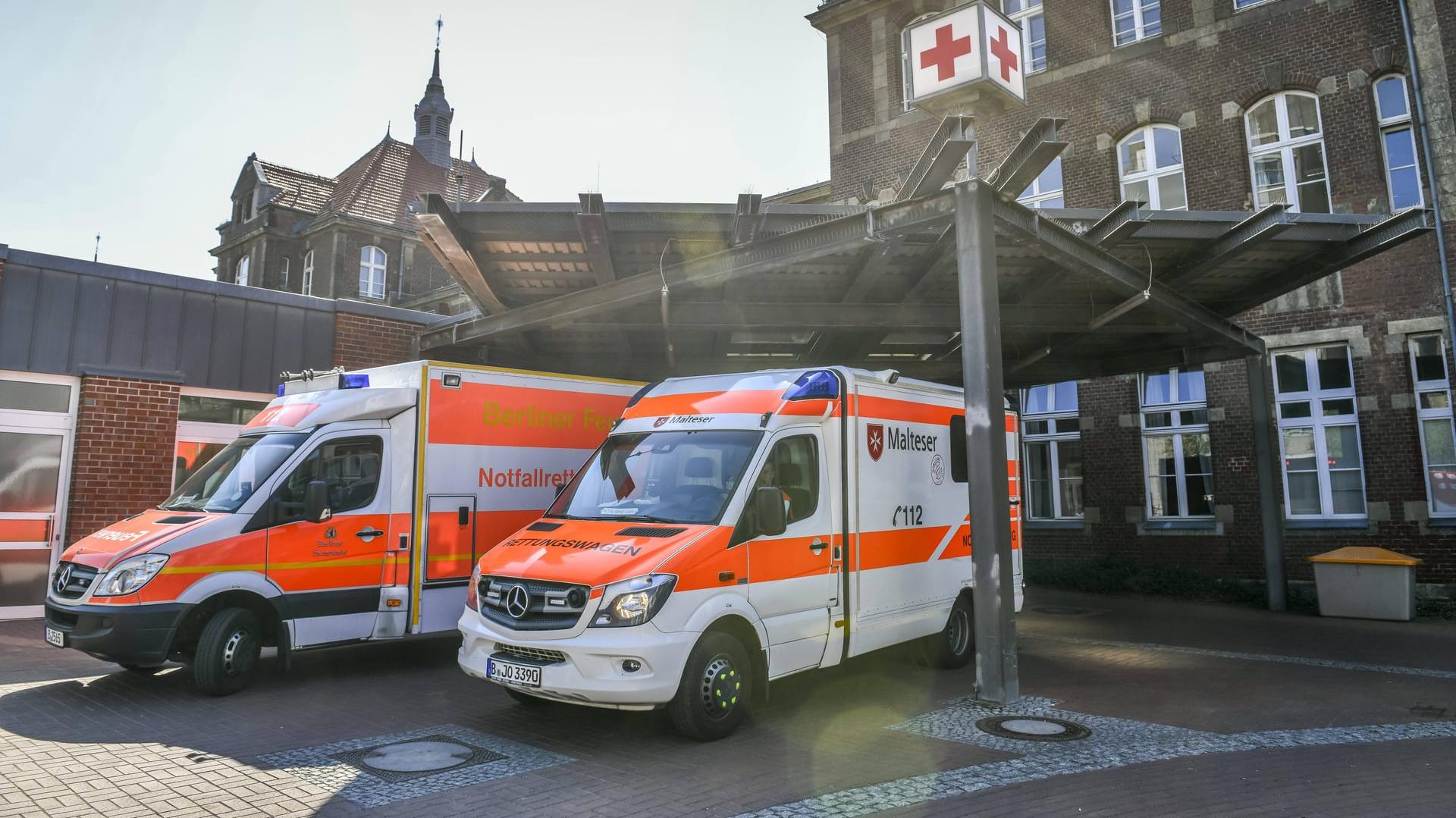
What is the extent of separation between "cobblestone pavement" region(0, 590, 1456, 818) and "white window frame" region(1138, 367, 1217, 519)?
7.21 metres

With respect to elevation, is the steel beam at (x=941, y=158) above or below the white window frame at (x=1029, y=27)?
below

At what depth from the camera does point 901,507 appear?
25.5ft

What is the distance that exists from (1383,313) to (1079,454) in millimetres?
5473

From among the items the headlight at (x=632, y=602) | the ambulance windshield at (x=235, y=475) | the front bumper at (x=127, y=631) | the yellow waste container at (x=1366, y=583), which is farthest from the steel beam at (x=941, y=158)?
the yellow waste container at (x=1366, y=583)

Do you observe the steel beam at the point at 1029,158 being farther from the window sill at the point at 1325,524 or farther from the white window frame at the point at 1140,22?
the white window frame at the point at 1140,22

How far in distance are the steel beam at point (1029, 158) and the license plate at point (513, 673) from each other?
5227 mm

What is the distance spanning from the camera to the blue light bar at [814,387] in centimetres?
682

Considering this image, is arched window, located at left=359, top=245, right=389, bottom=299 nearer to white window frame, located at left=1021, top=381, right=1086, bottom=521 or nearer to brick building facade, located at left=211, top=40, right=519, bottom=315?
brick building facade, located at left=211, top=40, right=519, bottom=315

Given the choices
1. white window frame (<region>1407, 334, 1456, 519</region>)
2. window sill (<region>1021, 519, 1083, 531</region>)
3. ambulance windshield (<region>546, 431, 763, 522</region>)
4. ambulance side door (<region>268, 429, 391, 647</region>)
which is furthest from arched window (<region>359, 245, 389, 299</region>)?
white window frame (<region>1407, 334, 1456, 519</region>)

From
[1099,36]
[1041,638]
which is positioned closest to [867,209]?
[1041,638]

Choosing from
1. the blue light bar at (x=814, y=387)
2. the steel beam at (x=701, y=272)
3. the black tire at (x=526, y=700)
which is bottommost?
the black tire at (x=526, y=700)

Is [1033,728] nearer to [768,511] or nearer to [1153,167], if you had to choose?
[768,511]

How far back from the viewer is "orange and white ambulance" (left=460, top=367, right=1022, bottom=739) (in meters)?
5.57

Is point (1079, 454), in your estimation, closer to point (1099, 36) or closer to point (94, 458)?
point (1099, 36)
